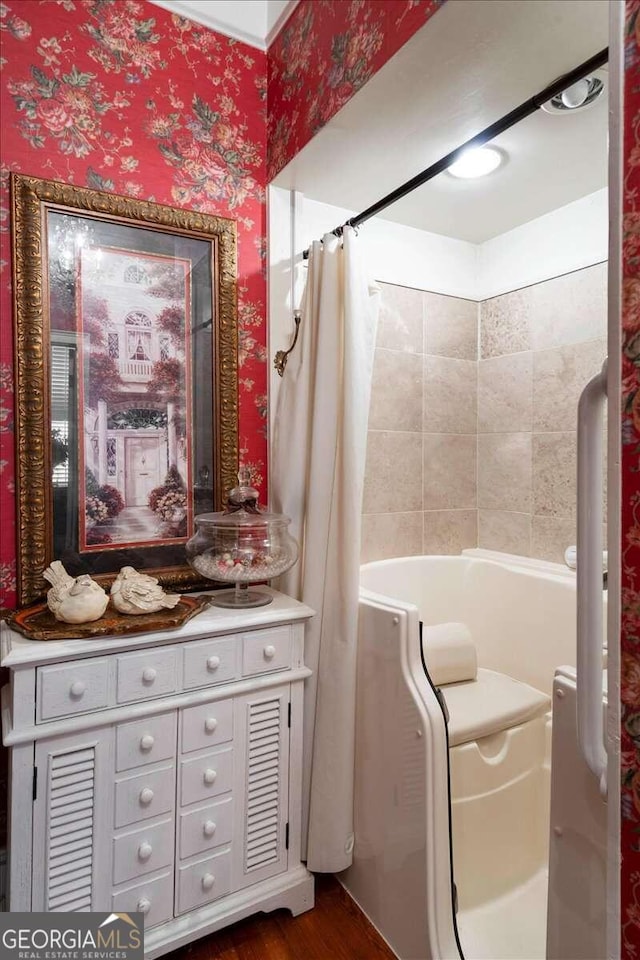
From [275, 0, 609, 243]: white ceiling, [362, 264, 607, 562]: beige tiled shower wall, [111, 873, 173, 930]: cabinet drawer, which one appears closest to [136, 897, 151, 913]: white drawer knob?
[111, 873, 173, 930]: cabinet drawer

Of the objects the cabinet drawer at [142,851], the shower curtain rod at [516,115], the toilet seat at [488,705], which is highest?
the shower curtain rod at [516,115]

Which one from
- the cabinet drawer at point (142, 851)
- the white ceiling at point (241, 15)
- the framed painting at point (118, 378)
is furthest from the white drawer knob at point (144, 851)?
the white ceiling at point (241, 15)

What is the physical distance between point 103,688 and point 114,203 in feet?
4.50

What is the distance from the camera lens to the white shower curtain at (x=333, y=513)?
1678mm

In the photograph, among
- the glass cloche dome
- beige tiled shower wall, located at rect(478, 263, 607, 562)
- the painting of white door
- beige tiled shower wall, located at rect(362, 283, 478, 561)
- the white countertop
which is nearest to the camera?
the white countertop

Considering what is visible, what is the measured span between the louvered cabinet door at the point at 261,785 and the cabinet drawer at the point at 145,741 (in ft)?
0.63

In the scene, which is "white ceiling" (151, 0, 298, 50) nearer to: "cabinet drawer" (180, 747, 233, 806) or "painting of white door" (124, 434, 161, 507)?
"painting of white door" (124, 434, 161, 507)

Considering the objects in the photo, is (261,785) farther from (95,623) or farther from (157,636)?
(95,623)

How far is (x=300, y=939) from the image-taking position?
5.11ft

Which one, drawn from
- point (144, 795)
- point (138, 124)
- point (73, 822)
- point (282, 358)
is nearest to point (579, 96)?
point (282, 358)

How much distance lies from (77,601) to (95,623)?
0.23 ft

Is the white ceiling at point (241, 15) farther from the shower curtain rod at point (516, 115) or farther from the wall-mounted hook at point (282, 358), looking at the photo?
the wall-mounted hook at point (282, 358)

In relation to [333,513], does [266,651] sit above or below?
below

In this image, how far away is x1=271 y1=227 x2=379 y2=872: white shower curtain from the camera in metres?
1.68
